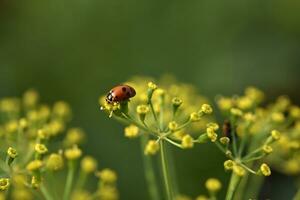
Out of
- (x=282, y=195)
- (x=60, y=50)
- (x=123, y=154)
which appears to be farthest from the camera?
(x=60, y=50)

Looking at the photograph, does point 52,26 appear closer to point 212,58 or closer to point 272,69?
point 212,58

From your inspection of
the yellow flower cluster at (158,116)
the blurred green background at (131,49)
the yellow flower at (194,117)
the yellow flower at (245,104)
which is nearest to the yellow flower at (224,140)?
the yellow flower cluster at (158,116)

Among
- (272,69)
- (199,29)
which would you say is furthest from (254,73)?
(199,29)

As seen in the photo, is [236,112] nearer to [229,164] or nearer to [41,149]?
[229,164]

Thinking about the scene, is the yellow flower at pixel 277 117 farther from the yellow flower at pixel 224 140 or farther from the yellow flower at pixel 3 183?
the yellow flower at pixel 3 183

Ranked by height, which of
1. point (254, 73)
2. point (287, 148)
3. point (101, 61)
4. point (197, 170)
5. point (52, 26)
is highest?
point (52, 26)

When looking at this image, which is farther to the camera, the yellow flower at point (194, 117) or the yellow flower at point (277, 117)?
the yellow flower at point (277, 117)

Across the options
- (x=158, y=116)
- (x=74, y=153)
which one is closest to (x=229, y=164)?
(x=158, y=116)

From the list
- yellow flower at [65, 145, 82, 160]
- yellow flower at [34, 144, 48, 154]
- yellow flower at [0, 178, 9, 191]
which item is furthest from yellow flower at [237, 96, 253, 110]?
yellow flower at [0, 178, 9, 191]

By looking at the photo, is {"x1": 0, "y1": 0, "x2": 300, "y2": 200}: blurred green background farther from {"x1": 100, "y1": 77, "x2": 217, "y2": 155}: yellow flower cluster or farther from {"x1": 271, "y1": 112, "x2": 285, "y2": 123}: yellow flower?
{"x1": 271, "y1": 112, "x2": 285, "y2": 123}: yellow flower
